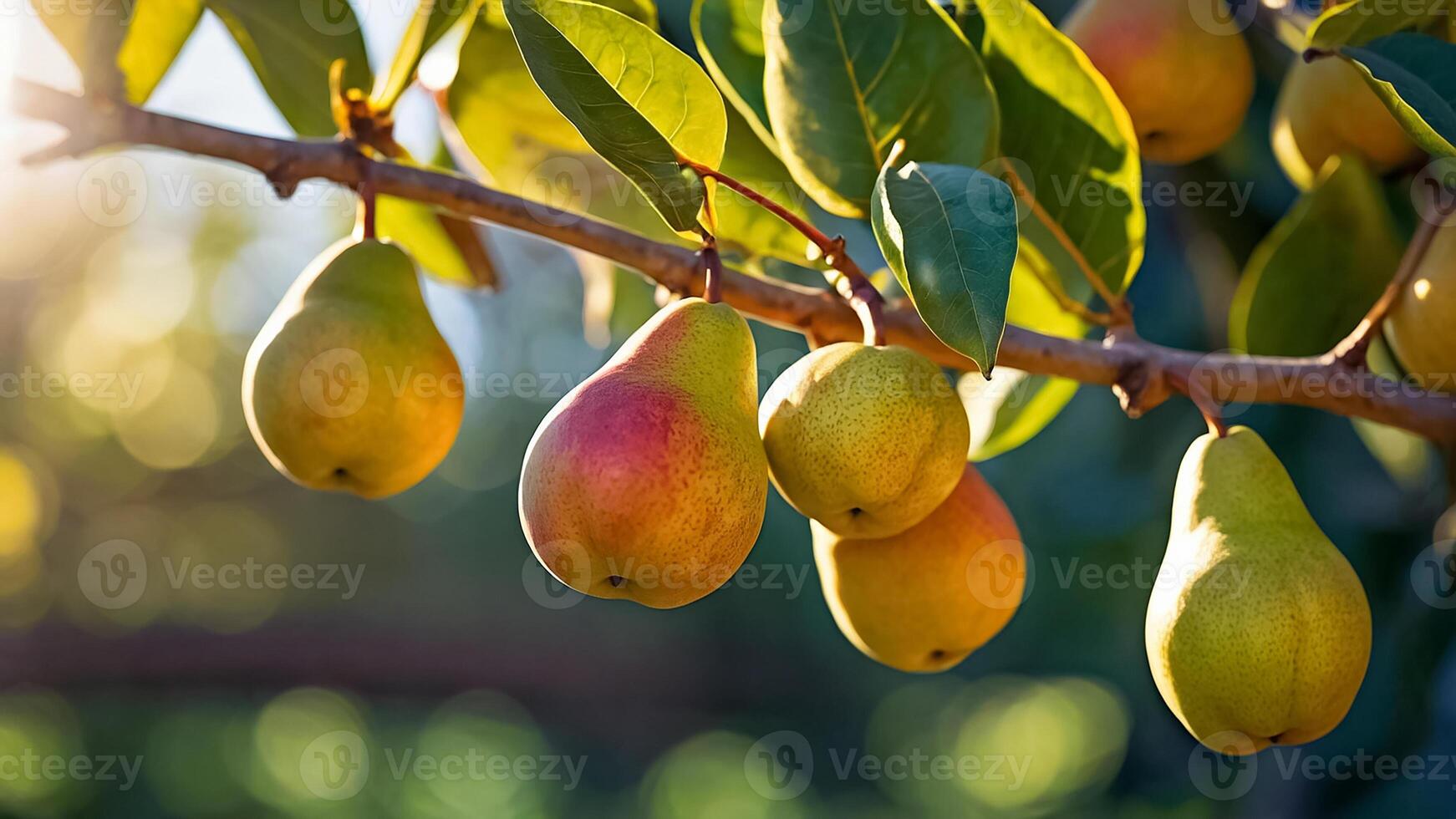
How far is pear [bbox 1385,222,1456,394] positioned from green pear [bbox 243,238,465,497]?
73cm

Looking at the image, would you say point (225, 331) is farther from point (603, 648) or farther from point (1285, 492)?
point (1285, 492)

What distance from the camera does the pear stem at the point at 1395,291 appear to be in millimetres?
804

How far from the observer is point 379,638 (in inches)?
339

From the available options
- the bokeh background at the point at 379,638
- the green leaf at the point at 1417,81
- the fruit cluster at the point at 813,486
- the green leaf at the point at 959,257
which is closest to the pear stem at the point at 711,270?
the fruit cluster at the point at 813,486

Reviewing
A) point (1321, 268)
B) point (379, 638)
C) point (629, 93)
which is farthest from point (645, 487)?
point (379, 638)

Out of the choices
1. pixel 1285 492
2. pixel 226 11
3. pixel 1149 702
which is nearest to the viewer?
pixel 1285 492

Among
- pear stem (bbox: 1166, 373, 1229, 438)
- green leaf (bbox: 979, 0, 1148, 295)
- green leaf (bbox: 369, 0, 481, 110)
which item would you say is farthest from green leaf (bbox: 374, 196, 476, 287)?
pear stem (bbox: 1166, 373, 1229, 438)

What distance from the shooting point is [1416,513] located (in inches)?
53.0

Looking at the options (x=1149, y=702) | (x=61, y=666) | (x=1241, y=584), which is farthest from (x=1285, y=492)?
(x=61, y=666)

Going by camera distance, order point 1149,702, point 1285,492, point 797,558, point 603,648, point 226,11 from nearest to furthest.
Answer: point 1285,492
point 226,11
point 1149,702
point 797,558
point 603,648

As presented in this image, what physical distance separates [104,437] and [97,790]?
3277 mm

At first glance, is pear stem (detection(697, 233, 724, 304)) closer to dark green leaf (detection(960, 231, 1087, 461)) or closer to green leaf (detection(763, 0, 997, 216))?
green leaf (detection(763, 0, 997, 216))

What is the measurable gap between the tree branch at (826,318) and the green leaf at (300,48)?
0.61 ft

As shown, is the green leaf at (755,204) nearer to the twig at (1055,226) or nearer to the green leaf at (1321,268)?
the twig at (1055,226)
